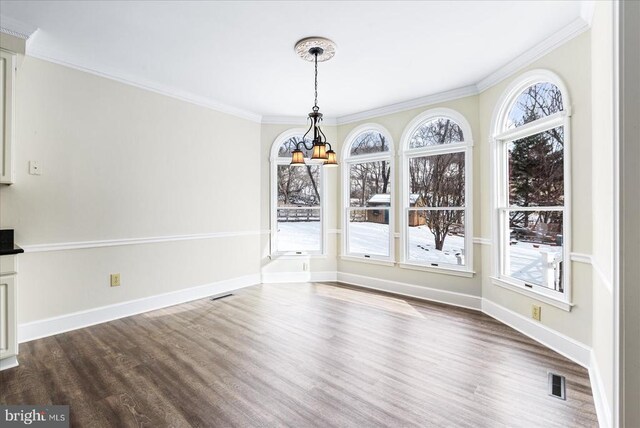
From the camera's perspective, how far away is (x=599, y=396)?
1.98 meters

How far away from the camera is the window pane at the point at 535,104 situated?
2896mm

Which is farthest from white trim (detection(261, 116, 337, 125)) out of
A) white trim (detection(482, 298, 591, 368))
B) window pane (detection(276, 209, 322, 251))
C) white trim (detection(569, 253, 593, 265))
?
white trim (detection(569, 253, 593, 265))

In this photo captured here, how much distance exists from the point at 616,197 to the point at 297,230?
4275 millimetres

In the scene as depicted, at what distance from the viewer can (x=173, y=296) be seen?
4055 millimetres

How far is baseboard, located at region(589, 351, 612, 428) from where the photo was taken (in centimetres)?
176

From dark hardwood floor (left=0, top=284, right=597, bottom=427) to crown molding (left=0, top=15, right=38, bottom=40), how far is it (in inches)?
104

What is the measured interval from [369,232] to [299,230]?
1.18m

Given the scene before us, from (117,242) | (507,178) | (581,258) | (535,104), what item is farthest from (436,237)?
(117,242)

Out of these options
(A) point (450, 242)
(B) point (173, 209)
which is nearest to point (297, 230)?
(B) point (173, 209)

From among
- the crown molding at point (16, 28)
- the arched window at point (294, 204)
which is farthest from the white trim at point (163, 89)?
the arched window at point (294, 204)

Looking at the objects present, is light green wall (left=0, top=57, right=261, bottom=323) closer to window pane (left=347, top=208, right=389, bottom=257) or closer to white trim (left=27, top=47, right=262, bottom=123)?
white trim (left=27, top=47, right=262, bottom=123)

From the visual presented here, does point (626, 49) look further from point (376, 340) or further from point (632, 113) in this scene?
point (376, 340)

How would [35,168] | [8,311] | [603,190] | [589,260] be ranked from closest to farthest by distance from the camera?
[603,190], [8,311], [589,260], [35,168]

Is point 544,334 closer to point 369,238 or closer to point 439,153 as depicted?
point 439,153
